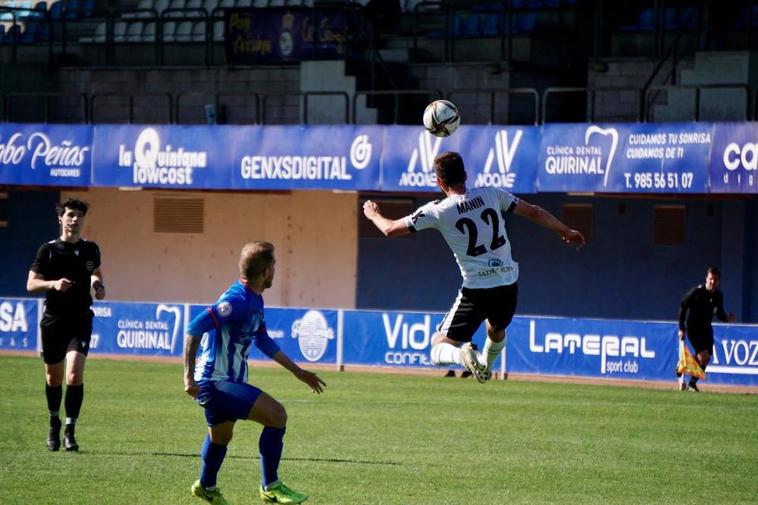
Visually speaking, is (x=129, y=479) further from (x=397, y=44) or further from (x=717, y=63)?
(x=397, y=44)

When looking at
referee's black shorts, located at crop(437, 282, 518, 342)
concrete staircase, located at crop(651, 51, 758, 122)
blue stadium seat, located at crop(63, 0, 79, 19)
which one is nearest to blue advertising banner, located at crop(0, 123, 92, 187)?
blue stadium seat, located at crop(63, 0, 79, 19)

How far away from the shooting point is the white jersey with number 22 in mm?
10734

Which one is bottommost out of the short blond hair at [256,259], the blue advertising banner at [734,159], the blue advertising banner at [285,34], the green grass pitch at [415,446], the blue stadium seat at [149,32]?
the green grass pitch at [415,446]

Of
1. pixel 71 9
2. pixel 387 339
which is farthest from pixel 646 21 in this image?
pixel 71 9

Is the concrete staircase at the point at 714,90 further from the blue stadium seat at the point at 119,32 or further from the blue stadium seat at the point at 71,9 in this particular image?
the blue stadium seat at the point at 71,9

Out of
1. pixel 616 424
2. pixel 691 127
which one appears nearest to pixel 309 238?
pixel 691 127

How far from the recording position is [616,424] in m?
17.6

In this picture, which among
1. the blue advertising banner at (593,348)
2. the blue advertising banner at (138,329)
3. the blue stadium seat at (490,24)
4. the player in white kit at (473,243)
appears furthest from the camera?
the blue stadium seat at (490,24)

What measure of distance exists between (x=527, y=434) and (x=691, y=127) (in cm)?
940

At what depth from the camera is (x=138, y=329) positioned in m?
27.5

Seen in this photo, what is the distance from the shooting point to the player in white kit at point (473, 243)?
1059 centimetres

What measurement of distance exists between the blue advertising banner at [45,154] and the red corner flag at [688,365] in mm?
13067

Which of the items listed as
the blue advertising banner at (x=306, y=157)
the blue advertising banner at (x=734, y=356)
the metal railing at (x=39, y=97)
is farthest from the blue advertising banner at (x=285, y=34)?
the blue advertising banner at (x=734, y=356)

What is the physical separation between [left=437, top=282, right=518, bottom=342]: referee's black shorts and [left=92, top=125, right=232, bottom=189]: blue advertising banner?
17428mm
